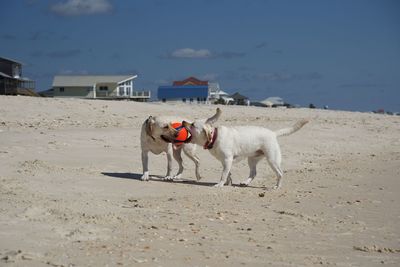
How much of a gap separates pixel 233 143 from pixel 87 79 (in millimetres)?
66595

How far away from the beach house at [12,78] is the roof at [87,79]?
30.8ft

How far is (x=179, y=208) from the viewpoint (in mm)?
8852

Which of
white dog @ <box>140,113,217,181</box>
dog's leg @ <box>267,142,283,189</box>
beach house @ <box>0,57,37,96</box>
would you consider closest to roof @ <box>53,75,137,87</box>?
beach house @ <box>0,57,37,96</box>

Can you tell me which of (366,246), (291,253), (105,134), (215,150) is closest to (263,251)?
(291,253)

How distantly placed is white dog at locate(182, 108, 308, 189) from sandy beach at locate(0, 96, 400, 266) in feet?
1.56

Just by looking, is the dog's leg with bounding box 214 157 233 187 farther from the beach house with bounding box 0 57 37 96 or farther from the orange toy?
the beach house with bounding box 0 57 37 96

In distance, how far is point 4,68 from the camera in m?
63.2

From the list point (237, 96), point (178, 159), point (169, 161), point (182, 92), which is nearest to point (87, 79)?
point (182, 92)

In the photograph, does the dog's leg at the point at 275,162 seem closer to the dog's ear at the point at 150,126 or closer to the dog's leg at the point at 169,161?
the dog's leg at the point at 169,161

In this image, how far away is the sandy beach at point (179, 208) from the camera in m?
6.40

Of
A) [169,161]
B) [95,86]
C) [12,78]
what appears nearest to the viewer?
[169,161]

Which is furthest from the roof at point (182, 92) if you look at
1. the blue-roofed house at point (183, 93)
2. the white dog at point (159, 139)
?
the white dog at point (159, 139)

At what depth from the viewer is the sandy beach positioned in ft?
21.0

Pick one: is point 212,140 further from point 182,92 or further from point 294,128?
point 182,92
